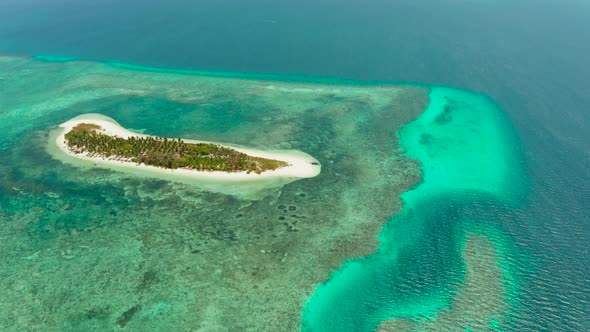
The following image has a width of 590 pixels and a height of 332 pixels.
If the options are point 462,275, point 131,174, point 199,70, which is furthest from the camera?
point 199,70

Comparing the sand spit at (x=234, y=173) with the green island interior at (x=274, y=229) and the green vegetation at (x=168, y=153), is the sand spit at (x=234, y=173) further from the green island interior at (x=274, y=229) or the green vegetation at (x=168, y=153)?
the green island interior at (x=274, y=229)

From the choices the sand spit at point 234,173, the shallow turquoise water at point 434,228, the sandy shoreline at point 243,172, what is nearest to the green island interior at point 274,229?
the shallow turquoise water at point 434,228

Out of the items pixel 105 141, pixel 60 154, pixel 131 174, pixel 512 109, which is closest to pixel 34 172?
pixel 60 154

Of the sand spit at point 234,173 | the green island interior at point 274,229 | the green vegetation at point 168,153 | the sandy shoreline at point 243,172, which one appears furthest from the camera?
the green vegetation at point 168,153

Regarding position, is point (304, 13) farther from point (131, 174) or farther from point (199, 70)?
point (131, 174)

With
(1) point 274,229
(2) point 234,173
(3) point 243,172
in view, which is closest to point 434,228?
(1) point 274,229

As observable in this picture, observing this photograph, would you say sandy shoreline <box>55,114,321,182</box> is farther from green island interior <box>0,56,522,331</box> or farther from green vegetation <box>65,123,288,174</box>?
green island interior <box>0,56,522,331</box>

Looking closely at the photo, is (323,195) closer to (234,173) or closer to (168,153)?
(234,173)
